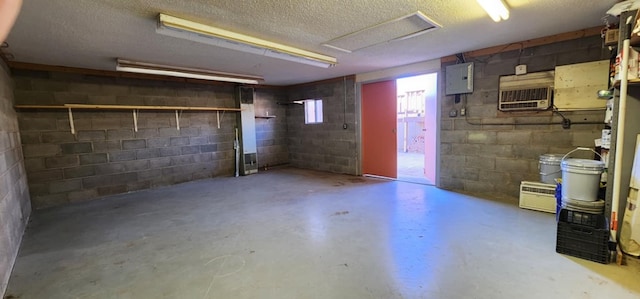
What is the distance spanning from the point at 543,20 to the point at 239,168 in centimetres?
590

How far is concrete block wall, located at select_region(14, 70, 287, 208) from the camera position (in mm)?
4148

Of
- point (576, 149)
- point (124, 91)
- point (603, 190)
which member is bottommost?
point (603, 190)

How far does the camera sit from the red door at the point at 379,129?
5.46m

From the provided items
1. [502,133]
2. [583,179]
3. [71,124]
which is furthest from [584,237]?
[71,124]

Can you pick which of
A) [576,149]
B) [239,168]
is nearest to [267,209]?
[239,168]

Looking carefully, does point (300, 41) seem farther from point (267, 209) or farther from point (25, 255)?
point (25, 255)

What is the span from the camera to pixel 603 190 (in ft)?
8.59

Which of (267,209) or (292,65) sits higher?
(292,65)

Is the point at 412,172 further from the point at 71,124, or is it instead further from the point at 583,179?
the point at 71,124

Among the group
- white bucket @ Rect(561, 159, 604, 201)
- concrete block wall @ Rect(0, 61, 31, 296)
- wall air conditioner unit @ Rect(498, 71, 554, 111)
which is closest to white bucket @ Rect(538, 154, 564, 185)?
wall air conditioner unit @ Rect(498, 71, 554, 111)

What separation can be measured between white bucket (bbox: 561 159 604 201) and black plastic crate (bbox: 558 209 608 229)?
0.86ft

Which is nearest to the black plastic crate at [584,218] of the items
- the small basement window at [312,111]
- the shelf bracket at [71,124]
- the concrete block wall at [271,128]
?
the small basement window at [312,111]

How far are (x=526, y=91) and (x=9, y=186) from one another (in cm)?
616

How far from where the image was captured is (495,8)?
2389mm
